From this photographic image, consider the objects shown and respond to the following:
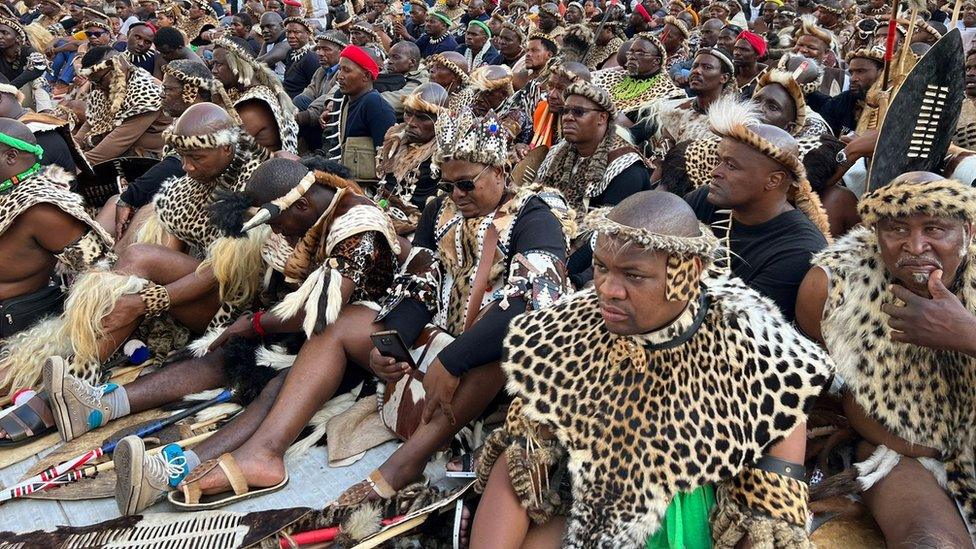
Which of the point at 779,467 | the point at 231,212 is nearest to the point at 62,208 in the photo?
the point at 231,212

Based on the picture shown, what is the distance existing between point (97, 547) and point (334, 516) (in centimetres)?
88

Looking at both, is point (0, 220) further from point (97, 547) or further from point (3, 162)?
point (97, 547)

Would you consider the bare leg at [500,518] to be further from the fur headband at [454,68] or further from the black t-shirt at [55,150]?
the fur headband at [454,68]

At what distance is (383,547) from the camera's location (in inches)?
115

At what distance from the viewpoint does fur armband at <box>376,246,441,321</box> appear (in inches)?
142

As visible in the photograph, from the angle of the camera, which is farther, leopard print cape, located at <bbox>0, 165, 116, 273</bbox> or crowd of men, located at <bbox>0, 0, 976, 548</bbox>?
leopard print cape, located at <bbox>0, 165, 116, 273</bbox>

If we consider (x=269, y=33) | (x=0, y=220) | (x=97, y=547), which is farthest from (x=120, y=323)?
(x=269, y=33)

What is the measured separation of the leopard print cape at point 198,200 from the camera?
4621 millimetres

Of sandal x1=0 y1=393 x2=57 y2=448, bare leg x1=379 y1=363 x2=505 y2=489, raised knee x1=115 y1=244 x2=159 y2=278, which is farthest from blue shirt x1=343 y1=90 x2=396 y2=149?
bare leg x1=379 y1=363 x2=505 y2=489

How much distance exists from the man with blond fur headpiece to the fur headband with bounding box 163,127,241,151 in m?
2.69

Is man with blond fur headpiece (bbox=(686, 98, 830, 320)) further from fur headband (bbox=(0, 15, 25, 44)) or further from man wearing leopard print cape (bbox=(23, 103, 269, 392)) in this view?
fur headband (bbox=(0, 15, 25, 44))

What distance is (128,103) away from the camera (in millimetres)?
7059

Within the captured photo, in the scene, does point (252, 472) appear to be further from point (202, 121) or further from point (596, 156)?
point (596, 156)

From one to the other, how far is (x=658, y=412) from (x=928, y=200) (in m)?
1.08
